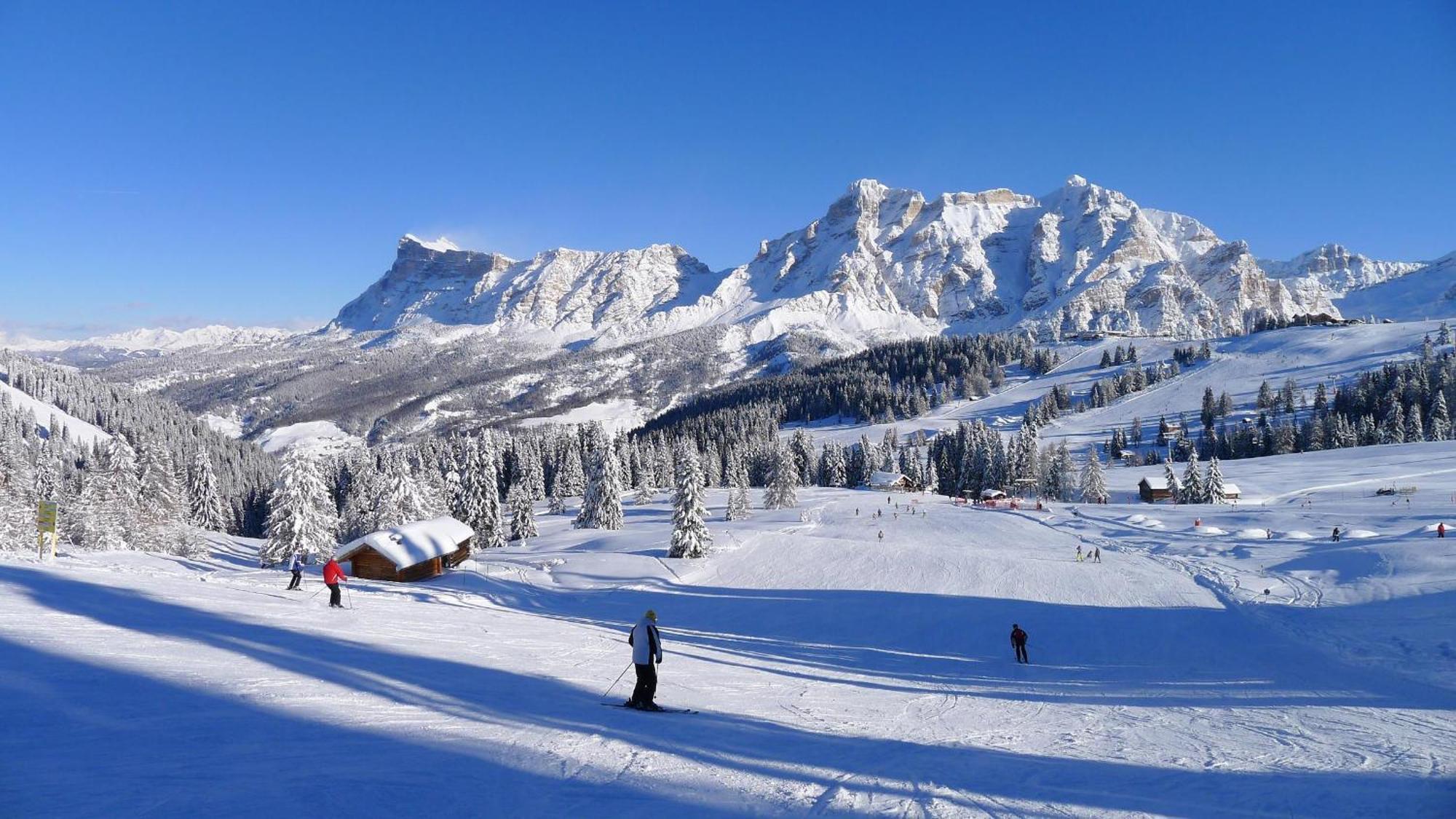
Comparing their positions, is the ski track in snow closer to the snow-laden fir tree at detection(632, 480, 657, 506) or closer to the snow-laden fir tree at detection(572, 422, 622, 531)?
the snow-laden fir tree at detection(572, 422, 622, 531)

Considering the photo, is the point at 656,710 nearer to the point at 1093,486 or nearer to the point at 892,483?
the point at 1093,486

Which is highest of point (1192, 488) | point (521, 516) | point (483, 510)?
point (483, 510)

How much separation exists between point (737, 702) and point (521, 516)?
168 ft

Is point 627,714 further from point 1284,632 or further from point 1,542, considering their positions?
point 1,542

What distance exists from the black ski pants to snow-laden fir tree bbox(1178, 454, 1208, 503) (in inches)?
3284

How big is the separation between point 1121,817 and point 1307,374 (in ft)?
674

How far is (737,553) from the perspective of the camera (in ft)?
145

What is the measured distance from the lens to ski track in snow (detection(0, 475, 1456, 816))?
7172mm

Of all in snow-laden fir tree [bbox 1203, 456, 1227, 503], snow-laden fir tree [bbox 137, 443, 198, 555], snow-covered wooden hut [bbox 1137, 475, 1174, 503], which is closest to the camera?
snow-laden fir tree [bbox 137, 443, 198, 555]

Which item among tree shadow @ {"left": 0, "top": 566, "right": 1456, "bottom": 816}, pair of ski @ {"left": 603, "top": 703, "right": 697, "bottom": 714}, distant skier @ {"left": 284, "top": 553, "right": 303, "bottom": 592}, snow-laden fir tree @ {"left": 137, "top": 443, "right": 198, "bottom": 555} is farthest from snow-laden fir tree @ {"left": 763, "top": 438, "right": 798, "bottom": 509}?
tree shadow @ {"left": 0, "top": 566, "right": 1456, "bottom": 816}

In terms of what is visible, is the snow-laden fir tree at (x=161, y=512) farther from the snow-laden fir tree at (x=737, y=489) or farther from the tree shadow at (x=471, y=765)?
the tree shadow at (x=471, y=765)

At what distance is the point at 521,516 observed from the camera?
198 ft

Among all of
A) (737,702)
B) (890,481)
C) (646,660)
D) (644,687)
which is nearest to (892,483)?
(890,481)

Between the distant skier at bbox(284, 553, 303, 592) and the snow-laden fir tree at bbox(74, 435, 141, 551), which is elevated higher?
the snow-laden fir tree at bbox(74, 435, 141, 551)
